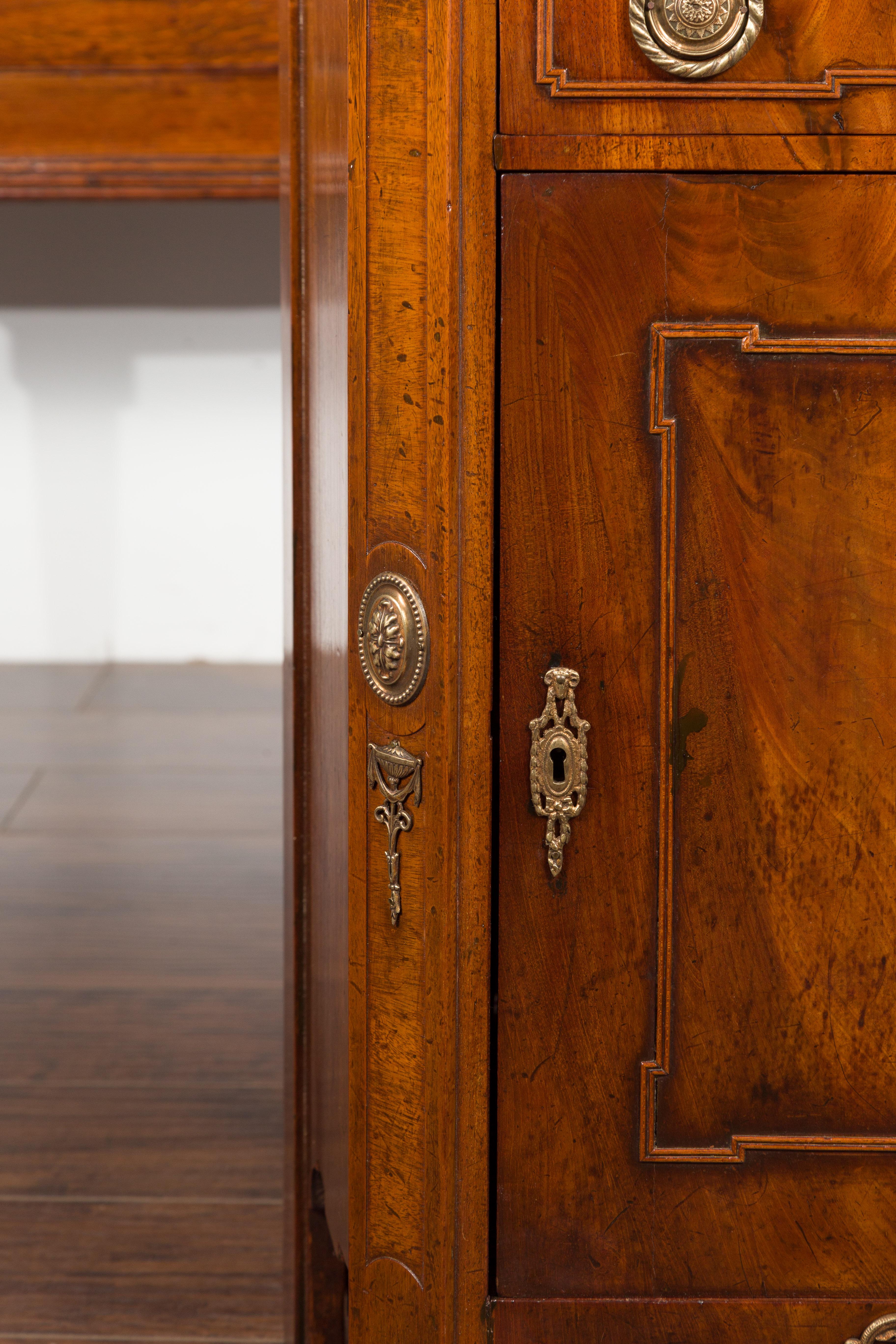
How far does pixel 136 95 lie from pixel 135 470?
5.40 ft

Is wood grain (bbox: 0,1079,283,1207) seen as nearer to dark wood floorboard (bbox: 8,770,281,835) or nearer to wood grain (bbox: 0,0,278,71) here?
dark wood floorboard (bbox: 8,770,281,835)

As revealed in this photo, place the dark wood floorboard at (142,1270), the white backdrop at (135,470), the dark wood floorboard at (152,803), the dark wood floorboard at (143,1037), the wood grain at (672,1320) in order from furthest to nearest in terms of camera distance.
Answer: the white backdrop at (135,470) → the dark wood floorboard at (152,803) → the dark wood floorboard at (143,1037) → the dark wood floorboard at (142,1270) → the wood grain at (672,1320)

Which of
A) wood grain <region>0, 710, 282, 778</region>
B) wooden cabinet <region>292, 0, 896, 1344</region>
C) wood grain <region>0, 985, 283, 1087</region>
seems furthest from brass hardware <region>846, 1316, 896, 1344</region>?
wood grain <region>0, 710, 282, 778</region>

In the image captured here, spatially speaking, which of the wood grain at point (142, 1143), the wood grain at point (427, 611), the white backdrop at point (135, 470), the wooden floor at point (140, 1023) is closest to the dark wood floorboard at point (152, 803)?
the wooden floor at point (140, 1023)

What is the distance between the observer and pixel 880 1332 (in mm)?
929

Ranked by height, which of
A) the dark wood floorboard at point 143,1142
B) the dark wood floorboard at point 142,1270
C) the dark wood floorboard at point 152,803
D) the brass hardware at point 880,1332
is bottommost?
the dark wood floorboard at point 142,1270

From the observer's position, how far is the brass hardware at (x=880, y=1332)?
93cm

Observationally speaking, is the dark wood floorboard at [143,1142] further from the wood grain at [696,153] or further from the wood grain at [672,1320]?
the wood grain at [696,153]

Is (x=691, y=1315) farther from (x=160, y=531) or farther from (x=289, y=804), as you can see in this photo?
(x=160, y=531)

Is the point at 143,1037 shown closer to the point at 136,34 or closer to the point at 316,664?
the point at 316,664

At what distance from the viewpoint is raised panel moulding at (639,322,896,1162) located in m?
0.85

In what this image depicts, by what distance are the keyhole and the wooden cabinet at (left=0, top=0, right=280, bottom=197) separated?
1469 mm

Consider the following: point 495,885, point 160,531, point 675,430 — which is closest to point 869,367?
point 675,430

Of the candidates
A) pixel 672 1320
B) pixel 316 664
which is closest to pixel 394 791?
pixel 316 664
